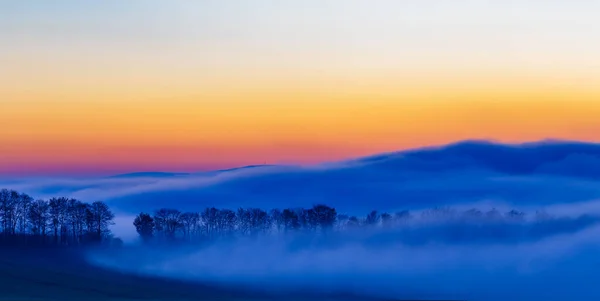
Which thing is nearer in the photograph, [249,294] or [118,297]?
[118,297]

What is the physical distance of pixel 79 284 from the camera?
281 ft

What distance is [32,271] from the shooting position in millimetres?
89625

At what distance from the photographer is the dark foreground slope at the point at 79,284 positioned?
7575cm

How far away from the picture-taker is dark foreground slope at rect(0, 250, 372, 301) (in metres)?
75.8

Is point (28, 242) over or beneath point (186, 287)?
over

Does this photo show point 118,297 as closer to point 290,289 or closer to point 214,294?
point 214,294

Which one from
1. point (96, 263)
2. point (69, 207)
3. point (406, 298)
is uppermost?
point (69, 207)

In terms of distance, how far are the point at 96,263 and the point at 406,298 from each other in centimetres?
3816

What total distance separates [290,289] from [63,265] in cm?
2706

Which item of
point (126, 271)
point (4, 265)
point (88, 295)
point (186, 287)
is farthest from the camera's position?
point (126, 271)

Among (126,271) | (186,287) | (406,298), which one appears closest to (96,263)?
(126,271)

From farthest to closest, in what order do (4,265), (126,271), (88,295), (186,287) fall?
(126,271)
(186,287)
(4,265)
(88,295)

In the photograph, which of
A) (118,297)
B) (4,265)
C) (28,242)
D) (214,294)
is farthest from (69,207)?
(118,297)

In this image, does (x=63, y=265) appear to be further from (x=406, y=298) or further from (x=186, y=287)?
(x=406, y=298)
